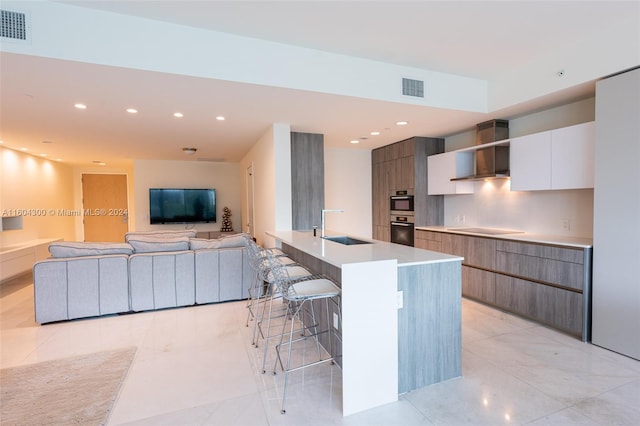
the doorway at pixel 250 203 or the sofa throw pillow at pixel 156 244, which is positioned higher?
the doorway at pixel 250 203

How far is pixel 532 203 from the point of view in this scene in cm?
393

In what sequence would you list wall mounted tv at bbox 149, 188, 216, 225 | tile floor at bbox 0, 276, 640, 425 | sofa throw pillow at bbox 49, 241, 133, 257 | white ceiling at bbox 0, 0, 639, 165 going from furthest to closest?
wall mounted tv at bbox 149, 188, 216, 225, sofa throw pillow at bbox 49, 241, 133, 257, white ceiling at bbox 0, 0, 639, 165, tile floor at bbox 0, 276, 640, 425

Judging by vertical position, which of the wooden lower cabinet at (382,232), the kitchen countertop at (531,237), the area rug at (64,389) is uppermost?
the kitchen countertop at (531,237)

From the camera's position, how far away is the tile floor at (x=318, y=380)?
189cm

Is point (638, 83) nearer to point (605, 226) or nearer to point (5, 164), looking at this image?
point (605, 226)

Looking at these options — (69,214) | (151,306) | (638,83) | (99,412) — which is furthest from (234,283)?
(69,214)

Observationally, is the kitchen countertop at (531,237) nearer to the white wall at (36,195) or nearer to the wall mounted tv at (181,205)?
the wall mounted tv at (181,205)

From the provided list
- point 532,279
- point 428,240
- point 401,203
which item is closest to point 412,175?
point 401,203

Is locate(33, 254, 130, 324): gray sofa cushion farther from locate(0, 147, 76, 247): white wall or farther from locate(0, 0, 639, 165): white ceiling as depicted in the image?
locate(0, 147, 76, 247): white wall

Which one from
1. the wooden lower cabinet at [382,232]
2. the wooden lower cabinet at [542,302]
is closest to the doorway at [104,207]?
the wooden lower cabinet at [382,232]

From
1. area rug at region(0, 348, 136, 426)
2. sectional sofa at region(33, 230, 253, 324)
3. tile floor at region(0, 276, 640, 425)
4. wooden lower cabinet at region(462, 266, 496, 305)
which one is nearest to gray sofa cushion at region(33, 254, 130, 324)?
sectional sofa at region(33, 230, 253, 324)

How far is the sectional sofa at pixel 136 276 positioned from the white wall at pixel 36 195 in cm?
337

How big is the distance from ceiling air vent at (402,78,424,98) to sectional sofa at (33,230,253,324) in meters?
2.55

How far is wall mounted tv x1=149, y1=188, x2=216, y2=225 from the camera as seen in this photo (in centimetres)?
717
